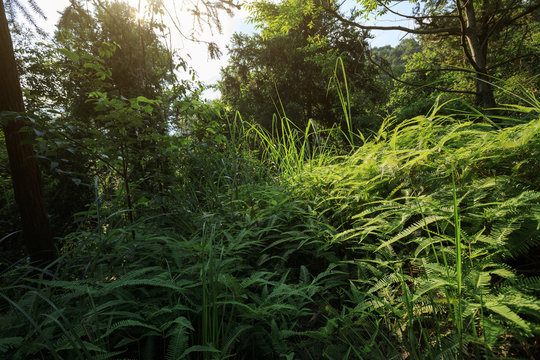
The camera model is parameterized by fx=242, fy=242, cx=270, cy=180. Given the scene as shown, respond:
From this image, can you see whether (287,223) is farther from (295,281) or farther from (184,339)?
(184,339)

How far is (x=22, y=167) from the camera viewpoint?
1742 mm

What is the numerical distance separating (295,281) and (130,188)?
1.74 m

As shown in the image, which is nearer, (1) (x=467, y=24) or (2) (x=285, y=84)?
(1) (x=467, y=24)

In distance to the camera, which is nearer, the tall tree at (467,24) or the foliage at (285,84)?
the tall tree at (467,24)

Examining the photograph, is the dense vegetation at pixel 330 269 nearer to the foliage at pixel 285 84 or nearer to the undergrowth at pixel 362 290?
the undergrowth at pixel 362 290

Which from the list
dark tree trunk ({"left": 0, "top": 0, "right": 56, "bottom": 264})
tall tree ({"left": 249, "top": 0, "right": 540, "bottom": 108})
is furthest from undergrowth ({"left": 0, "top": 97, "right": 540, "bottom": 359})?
tall tree ({"left": 249, "top": 0, "right": 540, "bottom": 108})

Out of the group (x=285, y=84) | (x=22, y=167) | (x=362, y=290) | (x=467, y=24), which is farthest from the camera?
(x=285, y=84)

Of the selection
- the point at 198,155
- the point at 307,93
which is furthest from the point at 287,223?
the point at 307,93

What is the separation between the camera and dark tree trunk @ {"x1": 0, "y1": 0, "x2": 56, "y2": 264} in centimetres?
169

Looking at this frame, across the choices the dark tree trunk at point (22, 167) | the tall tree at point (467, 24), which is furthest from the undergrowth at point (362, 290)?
the tall tree at point (467, 24)

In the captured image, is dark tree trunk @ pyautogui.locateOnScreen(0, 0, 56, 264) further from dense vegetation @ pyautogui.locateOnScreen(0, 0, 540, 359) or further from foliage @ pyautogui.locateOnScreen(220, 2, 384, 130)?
foliage @ pyautogui.locateOnScreen(220, 2, 384, 130)

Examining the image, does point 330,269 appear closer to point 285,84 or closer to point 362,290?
point 362,290

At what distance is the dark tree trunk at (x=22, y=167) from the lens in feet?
5.53

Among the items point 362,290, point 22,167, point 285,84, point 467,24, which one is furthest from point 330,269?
point 285,84
